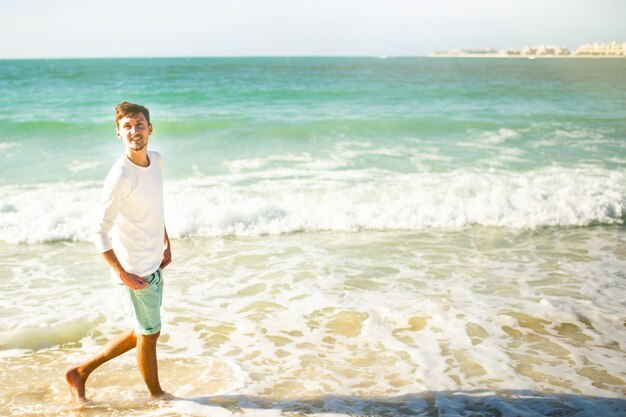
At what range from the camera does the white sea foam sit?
8520 millimetres

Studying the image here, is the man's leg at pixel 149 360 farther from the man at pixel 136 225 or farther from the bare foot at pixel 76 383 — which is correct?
the bare foot at pixel 76 383

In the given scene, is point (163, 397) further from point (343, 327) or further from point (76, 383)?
point (343, 327)

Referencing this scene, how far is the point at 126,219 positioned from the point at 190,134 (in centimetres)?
1501

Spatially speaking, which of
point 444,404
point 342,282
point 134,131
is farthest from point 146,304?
point 342,282

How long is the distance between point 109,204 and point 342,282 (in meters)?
3.74

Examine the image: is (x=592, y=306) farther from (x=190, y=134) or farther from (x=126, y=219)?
(x=190, y=134)

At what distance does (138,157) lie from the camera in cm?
314

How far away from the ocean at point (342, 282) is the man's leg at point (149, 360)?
5.6 inches

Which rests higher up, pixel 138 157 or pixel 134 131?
pixel 134 131

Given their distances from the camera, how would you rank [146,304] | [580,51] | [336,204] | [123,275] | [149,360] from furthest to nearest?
1. [580,51]
2. [336,204]
3. [149,360]
4. [146,304]
5. [123,275]

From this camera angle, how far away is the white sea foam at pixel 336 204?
28.0 ft

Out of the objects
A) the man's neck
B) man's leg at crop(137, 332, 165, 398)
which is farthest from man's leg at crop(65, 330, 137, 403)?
the man's neck

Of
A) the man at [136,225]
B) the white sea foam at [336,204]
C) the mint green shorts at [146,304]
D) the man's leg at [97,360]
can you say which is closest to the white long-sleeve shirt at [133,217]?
the man at [136,225]

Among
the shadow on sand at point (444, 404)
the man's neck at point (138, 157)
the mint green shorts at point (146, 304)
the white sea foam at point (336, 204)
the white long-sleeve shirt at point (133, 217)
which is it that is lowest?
the shadow on sand at point (444, 404)
